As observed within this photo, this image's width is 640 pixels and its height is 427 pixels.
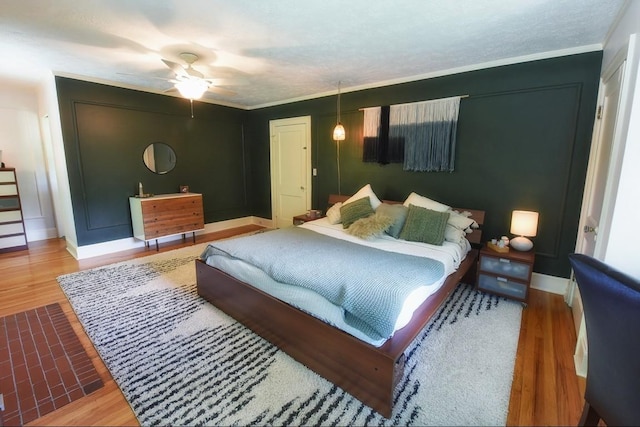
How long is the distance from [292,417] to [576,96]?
372 cm

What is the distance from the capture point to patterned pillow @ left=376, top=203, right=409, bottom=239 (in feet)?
10.4

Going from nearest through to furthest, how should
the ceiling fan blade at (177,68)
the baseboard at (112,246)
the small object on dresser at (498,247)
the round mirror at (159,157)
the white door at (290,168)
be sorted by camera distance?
the ceiling fan blade at (177,68), the small object on dresser at (498,247), the baseboard at (112,246), the round mirror at (159,157), the white door at (290,168)

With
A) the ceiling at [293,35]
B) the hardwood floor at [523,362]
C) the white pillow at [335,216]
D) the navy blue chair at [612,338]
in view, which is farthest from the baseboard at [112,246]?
the navy blue chair at [612,338]

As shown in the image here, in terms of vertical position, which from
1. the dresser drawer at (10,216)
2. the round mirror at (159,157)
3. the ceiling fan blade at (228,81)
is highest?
the ceiling fan blade at (228,81)

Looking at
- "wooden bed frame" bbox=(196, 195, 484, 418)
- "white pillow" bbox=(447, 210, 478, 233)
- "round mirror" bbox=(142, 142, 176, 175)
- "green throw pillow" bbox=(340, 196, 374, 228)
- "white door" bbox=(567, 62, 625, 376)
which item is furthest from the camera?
"round mirror" bbox=(142, 142, 176, 175)

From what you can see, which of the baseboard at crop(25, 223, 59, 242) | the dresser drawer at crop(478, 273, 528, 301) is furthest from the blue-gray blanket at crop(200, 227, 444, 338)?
the baseboard at crop(25, 223, 59, 242)

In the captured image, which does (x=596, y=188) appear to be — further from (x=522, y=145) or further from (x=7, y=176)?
(x=7, y=176)

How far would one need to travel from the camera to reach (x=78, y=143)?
3869 millimetres

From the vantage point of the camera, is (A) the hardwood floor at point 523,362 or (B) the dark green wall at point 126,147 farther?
(B) the dark green wall at point 126,147

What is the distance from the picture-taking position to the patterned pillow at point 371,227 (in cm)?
301

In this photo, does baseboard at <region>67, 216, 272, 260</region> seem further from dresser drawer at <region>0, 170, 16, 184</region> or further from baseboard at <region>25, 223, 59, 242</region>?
dresser drawer at <region>0, 170, 16, 184</region>

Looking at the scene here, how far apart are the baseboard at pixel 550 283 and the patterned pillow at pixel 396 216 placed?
1.59m

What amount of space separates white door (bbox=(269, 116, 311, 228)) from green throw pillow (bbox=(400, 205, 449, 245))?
Result: 2384 mm

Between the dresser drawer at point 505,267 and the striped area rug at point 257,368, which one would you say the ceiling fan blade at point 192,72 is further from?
the dresser drawer at point 505,267
